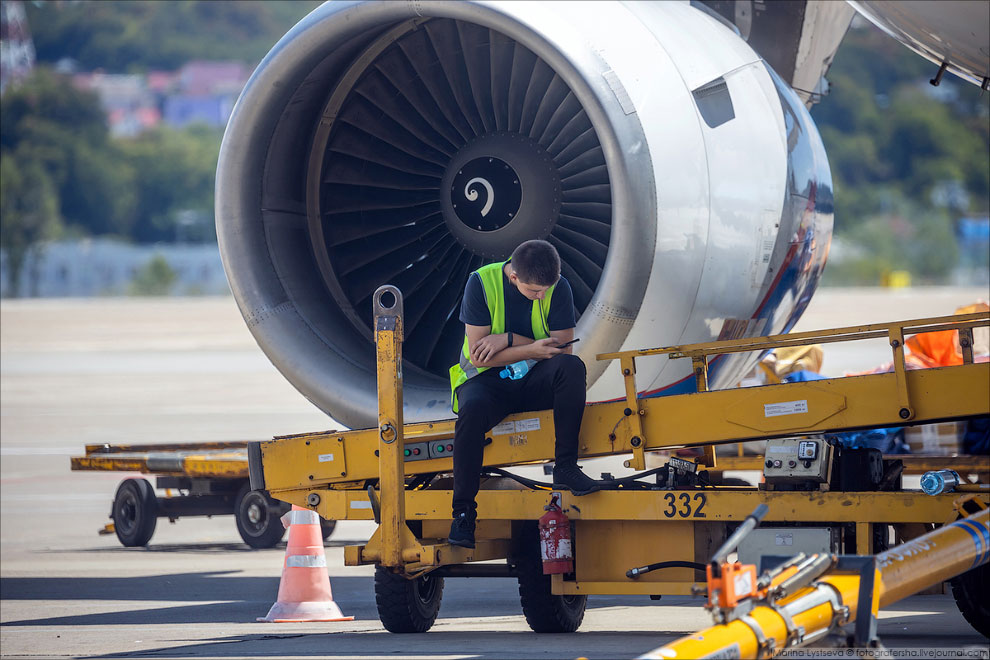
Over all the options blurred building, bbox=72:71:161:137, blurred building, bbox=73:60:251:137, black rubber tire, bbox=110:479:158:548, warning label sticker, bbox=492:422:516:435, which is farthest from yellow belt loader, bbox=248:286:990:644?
blurred building, bbox=72:71:161:137

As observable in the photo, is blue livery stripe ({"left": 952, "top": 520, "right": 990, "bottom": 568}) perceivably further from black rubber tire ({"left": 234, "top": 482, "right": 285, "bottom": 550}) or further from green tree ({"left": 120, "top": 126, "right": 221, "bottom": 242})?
green tree ({"left": 120, "top": 126, "right": 221, "bottom": 242})

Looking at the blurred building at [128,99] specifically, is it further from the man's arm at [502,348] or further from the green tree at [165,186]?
the man's arm at [502,348]

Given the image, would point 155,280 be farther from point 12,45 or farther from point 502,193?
point 12,45

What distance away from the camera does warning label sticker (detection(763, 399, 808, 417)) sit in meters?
5.81

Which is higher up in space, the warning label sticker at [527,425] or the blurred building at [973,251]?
the blurred building at [973,251]

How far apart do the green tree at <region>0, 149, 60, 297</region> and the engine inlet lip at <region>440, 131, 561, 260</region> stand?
71.5 meters

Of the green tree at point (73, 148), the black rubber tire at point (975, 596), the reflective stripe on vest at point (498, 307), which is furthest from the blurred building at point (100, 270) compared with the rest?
the black rubber tire at point (975, 596)

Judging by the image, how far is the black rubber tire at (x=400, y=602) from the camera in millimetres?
6539

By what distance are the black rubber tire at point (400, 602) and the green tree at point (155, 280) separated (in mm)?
68912

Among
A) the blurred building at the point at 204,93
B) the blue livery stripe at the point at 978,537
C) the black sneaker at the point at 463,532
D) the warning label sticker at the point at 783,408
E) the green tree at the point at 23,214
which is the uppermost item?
the blurred building at the point at 204,93

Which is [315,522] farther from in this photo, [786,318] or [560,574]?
[786,318]

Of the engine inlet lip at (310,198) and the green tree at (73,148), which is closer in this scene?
the engine inlet lip at (310,198)

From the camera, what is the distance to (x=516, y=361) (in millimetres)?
6242

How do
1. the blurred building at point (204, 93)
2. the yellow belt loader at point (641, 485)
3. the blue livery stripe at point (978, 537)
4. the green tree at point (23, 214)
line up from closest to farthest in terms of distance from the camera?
1. the blue livery stripe at point (978, 537)
2. the yellow belt loader at point (641, 485)
3. the green tree at point (23, 214)
4. the blurred building at point (204, 93)
